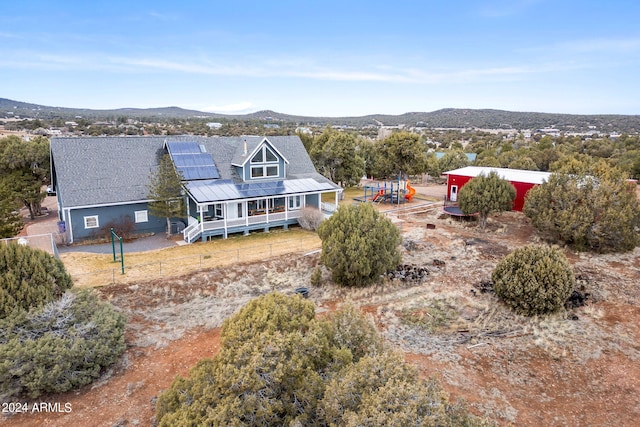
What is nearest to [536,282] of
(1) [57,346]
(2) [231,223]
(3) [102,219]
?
(1) [57,346]

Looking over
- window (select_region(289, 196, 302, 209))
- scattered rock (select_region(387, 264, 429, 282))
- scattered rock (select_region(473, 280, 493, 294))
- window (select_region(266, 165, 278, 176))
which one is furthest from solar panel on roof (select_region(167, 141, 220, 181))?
scattered rock (select_region(473, 280, 493, 294))

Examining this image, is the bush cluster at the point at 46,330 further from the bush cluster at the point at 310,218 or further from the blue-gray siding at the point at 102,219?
the bush cluster at the point at 310,218

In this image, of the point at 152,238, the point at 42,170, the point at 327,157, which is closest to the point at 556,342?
the point at 152,238

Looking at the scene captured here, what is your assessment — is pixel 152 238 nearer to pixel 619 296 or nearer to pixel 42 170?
pixel 42 170

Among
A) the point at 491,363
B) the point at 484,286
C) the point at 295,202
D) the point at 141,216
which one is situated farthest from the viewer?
the point at 295,202

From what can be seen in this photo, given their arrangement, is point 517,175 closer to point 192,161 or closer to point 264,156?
point 264,156

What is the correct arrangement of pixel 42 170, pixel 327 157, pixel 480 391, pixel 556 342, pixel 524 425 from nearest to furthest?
pixel 524 425
pixel 480 391
pixel 556 342
pixel 42 170
pixel 327 157
